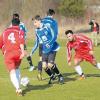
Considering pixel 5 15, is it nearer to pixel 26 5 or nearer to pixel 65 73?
pixel 26 5

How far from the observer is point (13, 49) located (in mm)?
11977

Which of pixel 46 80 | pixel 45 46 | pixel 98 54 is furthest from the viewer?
pixel 98 54

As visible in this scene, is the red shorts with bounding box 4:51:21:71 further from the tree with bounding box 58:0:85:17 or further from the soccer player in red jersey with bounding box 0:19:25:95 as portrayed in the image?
the tree with bounding box 58:0:85:17

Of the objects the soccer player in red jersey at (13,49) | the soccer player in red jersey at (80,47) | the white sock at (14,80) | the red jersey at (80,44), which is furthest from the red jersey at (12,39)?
the red jersey at (80,44)

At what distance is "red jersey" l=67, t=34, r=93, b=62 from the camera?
1462 cm

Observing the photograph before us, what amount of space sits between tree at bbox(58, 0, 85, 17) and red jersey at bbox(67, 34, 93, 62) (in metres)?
35.0

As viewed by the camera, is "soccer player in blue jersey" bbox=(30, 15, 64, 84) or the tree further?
the tree

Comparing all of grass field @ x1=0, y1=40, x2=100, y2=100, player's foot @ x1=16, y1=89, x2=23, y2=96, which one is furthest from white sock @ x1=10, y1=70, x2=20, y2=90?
grass field @ x1=0, y1=40, x2=100, y2=100

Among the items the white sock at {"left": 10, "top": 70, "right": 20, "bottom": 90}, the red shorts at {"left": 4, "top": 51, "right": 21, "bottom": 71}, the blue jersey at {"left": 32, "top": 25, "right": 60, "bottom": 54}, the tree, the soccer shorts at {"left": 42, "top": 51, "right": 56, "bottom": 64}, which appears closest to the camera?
the white sock at {"left": 10, "top": 70, "right": 20, "bottom": 90}

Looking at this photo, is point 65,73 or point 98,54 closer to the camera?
point 65,73

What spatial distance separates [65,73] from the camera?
17.0 meters

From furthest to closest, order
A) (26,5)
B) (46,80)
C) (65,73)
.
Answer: (26,5)
(65,73)
(46,80)

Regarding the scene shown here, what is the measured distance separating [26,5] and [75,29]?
273 inches

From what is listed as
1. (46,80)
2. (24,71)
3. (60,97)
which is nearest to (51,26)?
(46,80)
